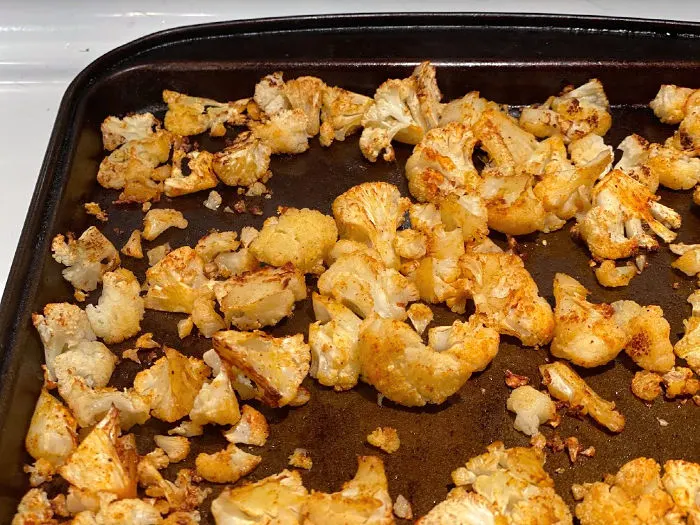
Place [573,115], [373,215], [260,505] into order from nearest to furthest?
[260,505] → [373,215] → [573,115]

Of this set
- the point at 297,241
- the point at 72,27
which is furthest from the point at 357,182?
the point at 72,27

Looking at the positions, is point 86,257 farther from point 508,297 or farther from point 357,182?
point 508,297

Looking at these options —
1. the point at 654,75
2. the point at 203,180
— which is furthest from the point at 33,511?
the point at 654,75

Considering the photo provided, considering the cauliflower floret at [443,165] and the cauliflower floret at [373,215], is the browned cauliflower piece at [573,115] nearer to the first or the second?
the cauliflower floret at [443,165]

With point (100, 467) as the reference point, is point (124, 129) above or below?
above

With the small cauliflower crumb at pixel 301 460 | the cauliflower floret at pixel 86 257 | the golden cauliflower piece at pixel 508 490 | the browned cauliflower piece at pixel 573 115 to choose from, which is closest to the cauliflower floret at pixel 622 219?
the browned cauliflower piece at pixel 573 115

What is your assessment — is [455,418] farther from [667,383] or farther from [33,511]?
[33,511]
